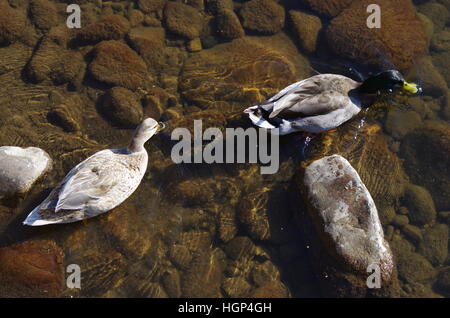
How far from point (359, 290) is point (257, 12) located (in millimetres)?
6293

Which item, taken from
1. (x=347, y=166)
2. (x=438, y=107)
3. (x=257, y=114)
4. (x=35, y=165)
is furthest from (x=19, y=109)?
(x=438, y=107)

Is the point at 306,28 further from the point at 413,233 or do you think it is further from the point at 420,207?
the point at 413,233

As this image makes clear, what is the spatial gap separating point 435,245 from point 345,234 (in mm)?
2250

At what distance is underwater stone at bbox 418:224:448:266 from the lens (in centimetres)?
771

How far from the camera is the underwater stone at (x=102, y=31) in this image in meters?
8.95

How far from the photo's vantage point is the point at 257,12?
9.52 metres

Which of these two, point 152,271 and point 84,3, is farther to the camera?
point 84,3

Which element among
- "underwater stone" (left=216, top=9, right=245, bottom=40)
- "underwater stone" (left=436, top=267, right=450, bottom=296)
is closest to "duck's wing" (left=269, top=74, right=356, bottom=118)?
"underwater stone" (left=216, top=9, right=245, bottom=40)

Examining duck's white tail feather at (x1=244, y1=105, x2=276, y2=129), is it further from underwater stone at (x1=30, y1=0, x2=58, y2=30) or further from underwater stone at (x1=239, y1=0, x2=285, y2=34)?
underwater stone at (x1=30, y1=0, x2=58, y2=30)

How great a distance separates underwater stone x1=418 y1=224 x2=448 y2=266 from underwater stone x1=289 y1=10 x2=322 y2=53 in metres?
4.47

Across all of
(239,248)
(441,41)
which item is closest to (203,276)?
(239,248)

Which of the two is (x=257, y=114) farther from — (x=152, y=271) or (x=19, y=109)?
(x=19, y=109)

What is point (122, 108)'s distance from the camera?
8.17 metres

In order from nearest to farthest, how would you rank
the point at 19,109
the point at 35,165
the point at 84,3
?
the point at 35,165 < the point at 19,109 < the point at 84,3
